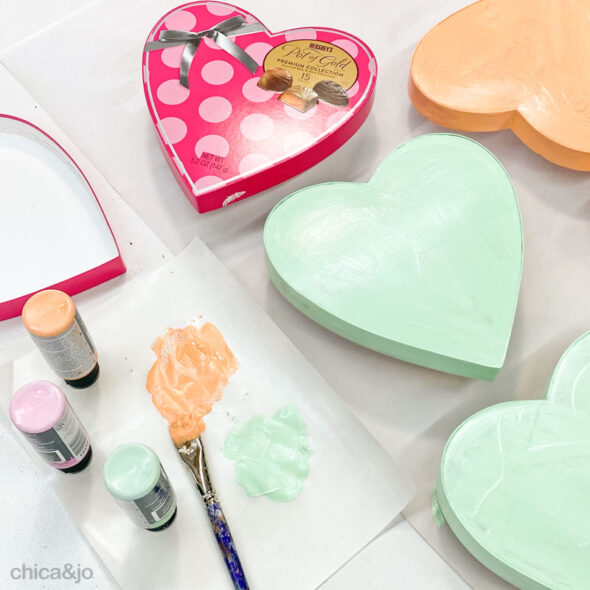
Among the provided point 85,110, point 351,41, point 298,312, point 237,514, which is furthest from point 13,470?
point 351,41

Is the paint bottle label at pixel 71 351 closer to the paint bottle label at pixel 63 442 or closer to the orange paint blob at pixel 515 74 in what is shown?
the paint bottle label at pixel 63 442

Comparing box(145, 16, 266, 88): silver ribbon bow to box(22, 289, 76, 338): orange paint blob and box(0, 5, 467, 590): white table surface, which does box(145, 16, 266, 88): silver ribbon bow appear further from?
box(0, 5, 467, 590): white table surface

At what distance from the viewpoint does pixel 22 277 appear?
77 cm

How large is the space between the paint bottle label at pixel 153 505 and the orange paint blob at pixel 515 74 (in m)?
0.55

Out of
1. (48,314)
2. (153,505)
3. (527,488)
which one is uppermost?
(48,314)

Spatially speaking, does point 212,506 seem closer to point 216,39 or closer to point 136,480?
point 136,480

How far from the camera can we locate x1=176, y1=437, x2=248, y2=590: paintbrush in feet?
2.09

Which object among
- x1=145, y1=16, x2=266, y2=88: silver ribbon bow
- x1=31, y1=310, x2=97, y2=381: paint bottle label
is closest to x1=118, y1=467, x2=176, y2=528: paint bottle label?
x1=31, y1=310, x2=97, y2=381: paint bottle label

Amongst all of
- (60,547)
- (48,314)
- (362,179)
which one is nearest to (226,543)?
(60,547)

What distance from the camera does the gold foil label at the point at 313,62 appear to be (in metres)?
0.79

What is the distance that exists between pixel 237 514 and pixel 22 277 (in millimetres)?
374

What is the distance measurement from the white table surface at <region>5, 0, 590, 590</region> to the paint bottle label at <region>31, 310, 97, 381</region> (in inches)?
4.4

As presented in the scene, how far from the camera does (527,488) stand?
61 cm

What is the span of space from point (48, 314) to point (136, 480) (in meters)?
0.18
